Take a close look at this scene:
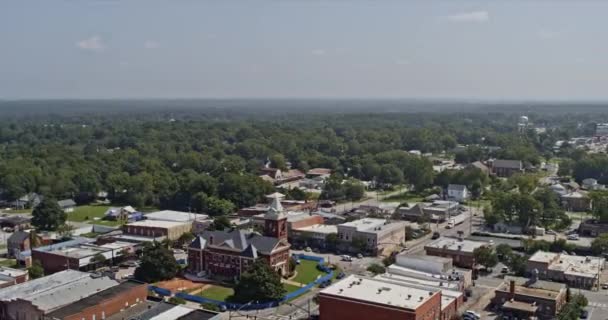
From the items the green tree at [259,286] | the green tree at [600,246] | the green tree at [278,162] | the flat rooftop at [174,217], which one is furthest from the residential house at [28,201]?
the green tree at [600,246]

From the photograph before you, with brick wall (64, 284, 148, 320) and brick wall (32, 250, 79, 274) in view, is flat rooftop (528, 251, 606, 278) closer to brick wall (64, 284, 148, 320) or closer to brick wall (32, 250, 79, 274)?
brick wall (64, 284, 148, 320)

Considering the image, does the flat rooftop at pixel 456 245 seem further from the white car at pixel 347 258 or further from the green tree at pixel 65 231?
the green tree at pixel 65 231

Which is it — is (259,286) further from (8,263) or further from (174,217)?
(174,217)

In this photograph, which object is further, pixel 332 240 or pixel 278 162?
pixel 278 162

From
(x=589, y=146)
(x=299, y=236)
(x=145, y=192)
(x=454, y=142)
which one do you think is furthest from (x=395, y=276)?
(x=589, y=146)

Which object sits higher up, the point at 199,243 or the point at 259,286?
the point at 199,243

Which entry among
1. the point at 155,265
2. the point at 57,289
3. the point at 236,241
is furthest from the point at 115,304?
the point at 236,241

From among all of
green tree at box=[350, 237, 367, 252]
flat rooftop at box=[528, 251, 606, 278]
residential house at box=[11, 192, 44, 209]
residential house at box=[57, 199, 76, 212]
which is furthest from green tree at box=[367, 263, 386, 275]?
residential house at box=[11, 192, 44, 209]
